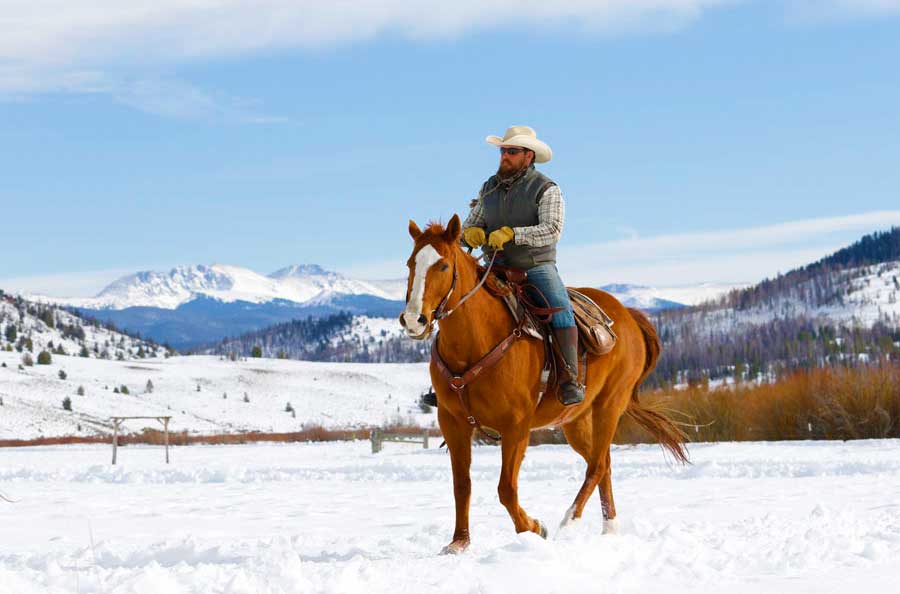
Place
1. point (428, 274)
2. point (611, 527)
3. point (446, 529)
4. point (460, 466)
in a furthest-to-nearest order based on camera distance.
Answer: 1. point (446, 529)
2. point (611, 527)
3. point (460, 466)
4. point (428, 274)

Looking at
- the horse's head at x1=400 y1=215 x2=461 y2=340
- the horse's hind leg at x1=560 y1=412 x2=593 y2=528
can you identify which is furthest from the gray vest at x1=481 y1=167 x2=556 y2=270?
the horse's hind leg at x1=560 y1=412 x2=593 y2=528

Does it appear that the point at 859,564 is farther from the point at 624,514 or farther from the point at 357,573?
the point at 624,514

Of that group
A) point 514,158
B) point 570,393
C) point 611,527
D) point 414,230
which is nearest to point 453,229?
point 414,230

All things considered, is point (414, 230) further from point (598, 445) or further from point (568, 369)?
point (598, 445)

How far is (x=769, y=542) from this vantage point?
7.88 meters

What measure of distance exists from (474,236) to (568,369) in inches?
48.6

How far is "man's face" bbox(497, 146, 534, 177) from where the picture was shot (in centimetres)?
812

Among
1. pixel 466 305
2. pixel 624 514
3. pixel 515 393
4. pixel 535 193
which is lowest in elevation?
pixel 624 514

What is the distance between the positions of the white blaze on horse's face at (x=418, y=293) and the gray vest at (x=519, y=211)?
1124mm

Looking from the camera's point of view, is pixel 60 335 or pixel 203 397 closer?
pixel 203 397

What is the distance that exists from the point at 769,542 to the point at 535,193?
3.14 m

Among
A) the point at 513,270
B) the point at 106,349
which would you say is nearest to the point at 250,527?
the point at 513,270

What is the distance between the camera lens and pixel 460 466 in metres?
7.74

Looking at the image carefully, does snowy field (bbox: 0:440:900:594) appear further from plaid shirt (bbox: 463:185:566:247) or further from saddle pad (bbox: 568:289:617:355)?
plaid shirt (bbox: 463:185:566:247)
